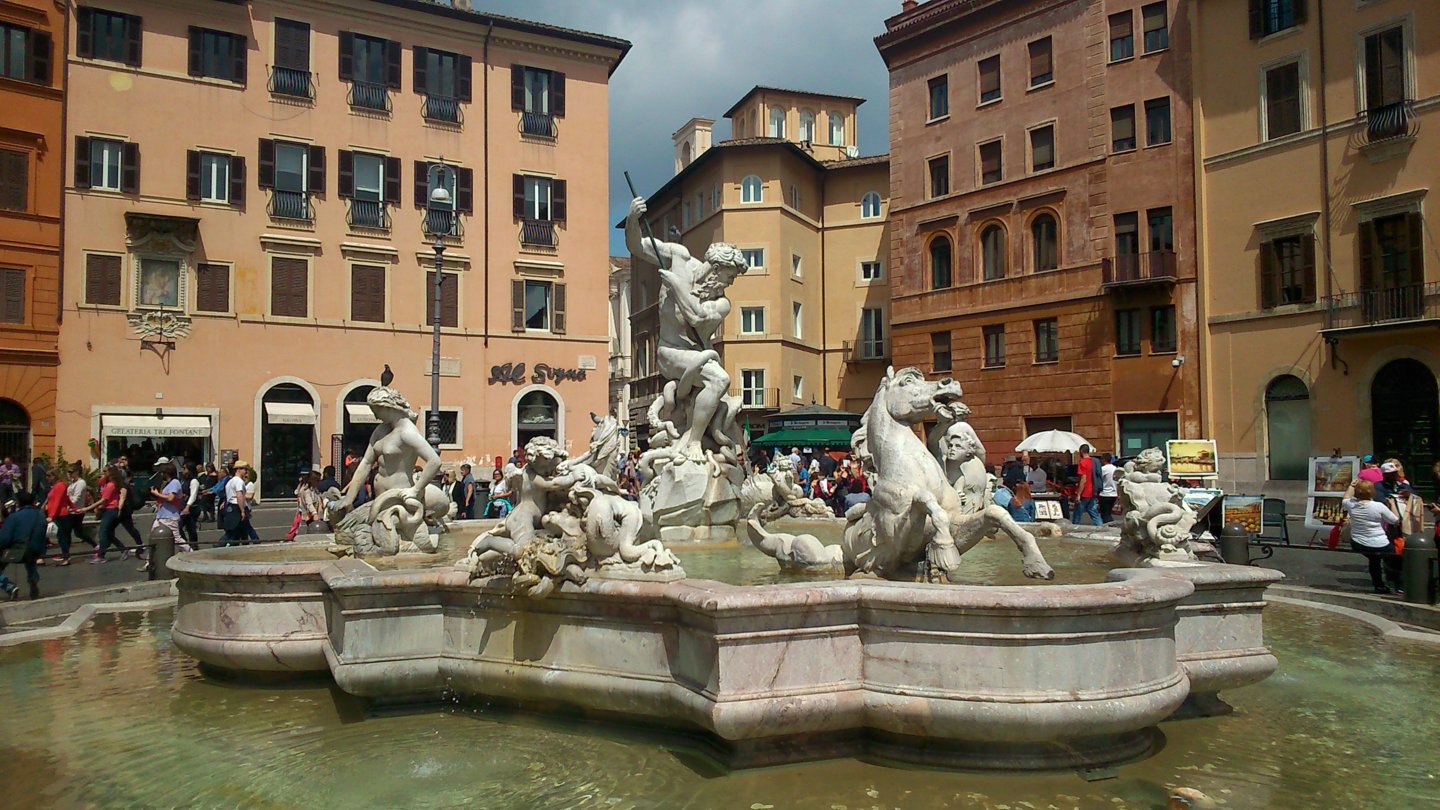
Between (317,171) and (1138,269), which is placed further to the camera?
(317,171)

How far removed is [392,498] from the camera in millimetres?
7324

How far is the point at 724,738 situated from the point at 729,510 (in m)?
4.68

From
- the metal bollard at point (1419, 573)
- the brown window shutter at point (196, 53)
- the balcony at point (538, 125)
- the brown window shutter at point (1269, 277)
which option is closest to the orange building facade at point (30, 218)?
the brown window shutter at point (196, 53)

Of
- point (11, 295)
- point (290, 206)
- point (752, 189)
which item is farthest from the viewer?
point (752, 189)

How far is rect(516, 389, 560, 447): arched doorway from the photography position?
33906 mm

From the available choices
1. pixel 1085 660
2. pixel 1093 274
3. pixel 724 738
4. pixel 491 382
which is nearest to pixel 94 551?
pixel 724 738

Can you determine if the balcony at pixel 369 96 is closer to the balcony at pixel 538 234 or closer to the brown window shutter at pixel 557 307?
the balcony at pixel 538 234

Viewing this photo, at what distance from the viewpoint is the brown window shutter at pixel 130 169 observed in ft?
94.4

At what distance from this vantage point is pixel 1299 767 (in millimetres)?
4492

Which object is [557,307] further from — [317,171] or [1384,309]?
[1384,309]

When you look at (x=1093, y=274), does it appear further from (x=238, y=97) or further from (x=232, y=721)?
(x=232, y=721)

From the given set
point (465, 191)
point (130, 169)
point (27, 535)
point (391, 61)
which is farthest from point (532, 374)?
point (27, 535)

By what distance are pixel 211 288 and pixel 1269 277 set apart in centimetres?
3050

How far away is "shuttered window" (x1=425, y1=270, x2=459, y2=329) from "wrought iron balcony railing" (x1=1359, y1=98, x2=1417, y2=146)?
26.8 meters
